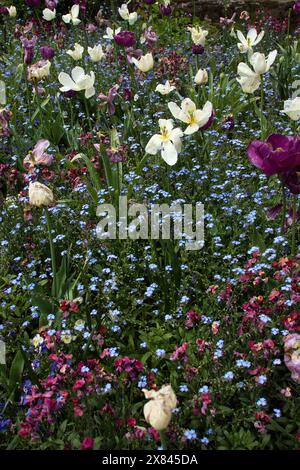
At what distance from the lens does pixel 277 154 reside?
80.0 inches

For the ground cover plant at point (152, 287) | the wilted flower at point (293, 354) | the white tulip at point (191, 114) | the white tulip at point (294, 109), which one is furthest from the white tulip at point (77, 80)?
the wilted flower at point (293, 354)

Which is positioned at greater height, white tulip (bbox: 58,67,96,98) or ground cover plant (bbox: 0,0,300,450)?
white tulip (bbox: 58,67,96,98)

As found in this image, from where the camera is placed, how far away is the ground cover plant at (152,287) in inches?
70.6

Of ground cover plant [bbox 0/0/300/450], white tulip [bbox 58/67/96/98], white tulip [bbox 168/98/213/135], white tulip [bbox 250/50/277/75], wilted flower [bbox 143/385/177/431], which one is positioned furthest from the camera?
white tulip [bbox 58/67/96/98]

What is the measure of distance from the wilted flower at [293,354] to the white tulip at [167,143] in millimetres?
1093

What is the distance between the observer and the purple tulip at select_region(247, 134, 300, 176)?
203cm

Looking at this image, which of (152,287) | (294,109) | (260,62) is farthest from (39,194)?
(260,62)

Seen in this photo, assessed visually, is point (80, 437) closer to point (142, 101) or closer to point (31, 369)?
point (31, 369)

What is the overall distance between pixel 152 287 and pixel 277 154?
693 mm

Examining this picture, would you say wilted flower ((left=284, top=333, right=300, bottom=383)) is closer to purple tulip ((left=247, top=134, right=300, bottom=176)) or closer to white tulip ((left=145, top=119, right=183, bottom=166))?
purple tulip ((left=247, top=134, right=300, bottom=176))

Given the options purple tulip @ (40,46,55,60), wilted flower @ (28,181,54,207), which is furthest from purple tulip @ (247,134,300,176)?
purple tulip @ (40,46,55,60)

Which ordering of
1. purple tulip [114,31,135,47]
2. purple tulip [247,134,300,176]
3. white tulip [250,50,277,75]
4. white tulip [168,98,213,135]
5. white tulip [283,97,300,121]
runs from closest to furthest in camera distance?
purple tulip [247,134,300,176], white tulip [283,97,300,121], white tulip [168,98,213,135], white tulip [250,50,277,75], purple tulip [114,31,135,47]

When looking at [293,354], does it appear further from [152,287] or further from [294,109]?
[294,109]

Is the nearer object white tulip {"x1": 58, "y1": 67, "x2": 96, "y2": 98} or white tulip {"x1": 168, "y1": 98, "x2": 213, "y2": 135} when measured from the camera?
white tulip {"x1": 168, "y1": 98, "x2": 213, "y2": 135}
